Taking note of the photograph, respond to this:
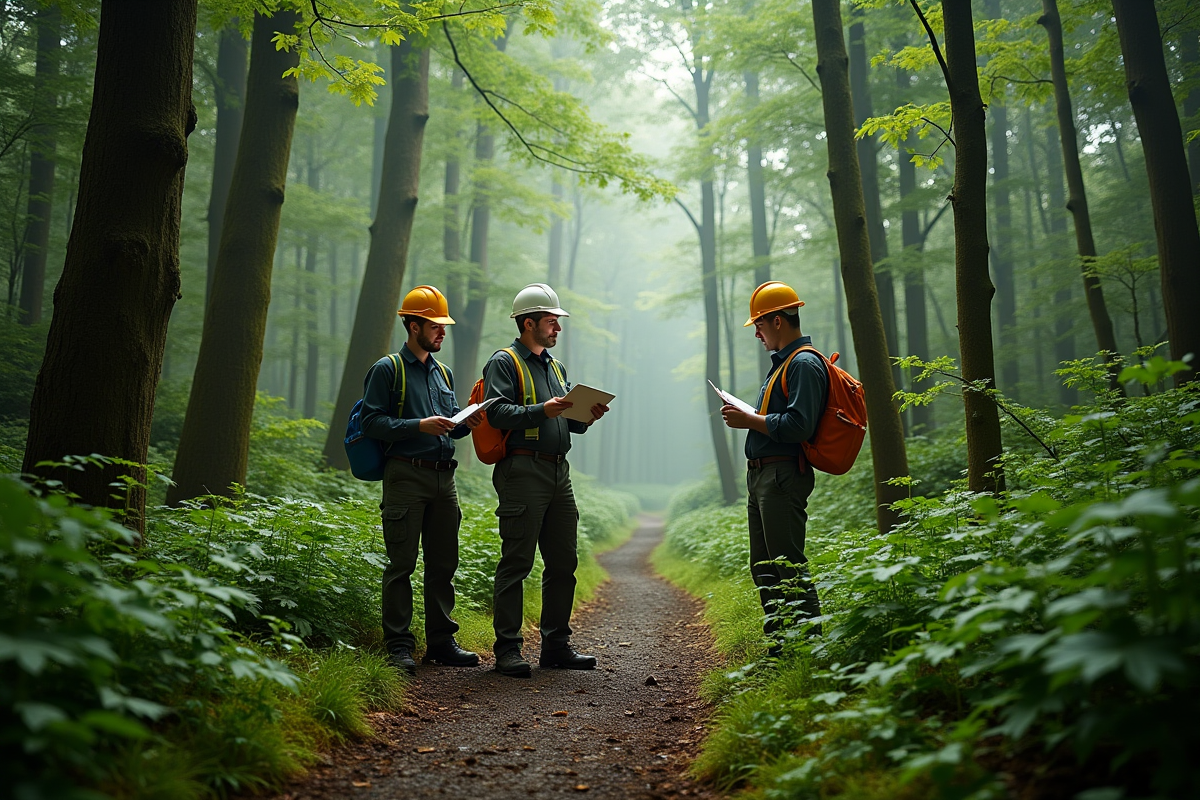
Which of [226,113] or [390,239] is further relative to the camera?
[226,113]

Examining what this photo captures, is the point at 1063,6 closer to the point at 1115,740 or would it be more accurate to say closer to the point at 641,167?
the point at 641,167

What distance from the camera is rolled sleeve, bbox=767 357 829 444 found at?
4.20m

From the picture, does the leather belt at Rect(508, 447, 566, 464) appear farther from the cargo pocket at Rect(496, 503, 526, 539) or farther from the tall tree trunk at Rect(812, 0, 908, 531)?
the tall tree trunk at Rect(812, 0, 908, 531)

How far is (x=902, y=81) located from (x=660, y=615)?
1097 centimetres

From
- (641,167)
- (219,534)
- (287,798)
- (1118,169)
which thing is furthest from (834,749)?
(1118,169)

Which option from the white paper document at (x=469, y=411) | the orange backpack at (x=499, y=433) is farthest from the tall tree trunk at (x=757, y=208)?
the white paper document at (x=469, y=411)

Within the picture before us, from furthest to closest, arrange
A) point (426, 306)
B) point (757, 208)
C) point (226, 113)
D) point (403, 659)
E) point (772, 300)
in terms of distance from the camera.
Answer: point (757, 208) → point (226, 113) → point (426, 306) → point (772, 300) → point (403, 659)

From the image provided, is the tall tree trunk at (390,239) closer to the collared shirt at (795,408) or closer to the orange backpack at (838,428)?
the collared shirt at (795,408)

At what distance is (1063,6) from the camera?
8680 mm

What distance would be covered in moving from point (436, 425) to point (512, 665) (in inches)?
68.3

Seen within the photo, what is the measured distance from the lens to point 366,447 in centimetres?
476

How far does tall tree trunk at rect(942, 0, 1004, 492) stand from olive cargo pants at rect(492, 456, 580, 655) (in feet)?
8.81

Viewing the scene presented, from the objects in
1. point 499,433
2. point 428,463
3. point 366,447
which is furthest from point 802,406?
point 366,447

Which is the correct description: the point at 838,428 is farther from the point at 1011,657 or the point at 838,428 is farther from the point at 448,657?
the point at 448,657
